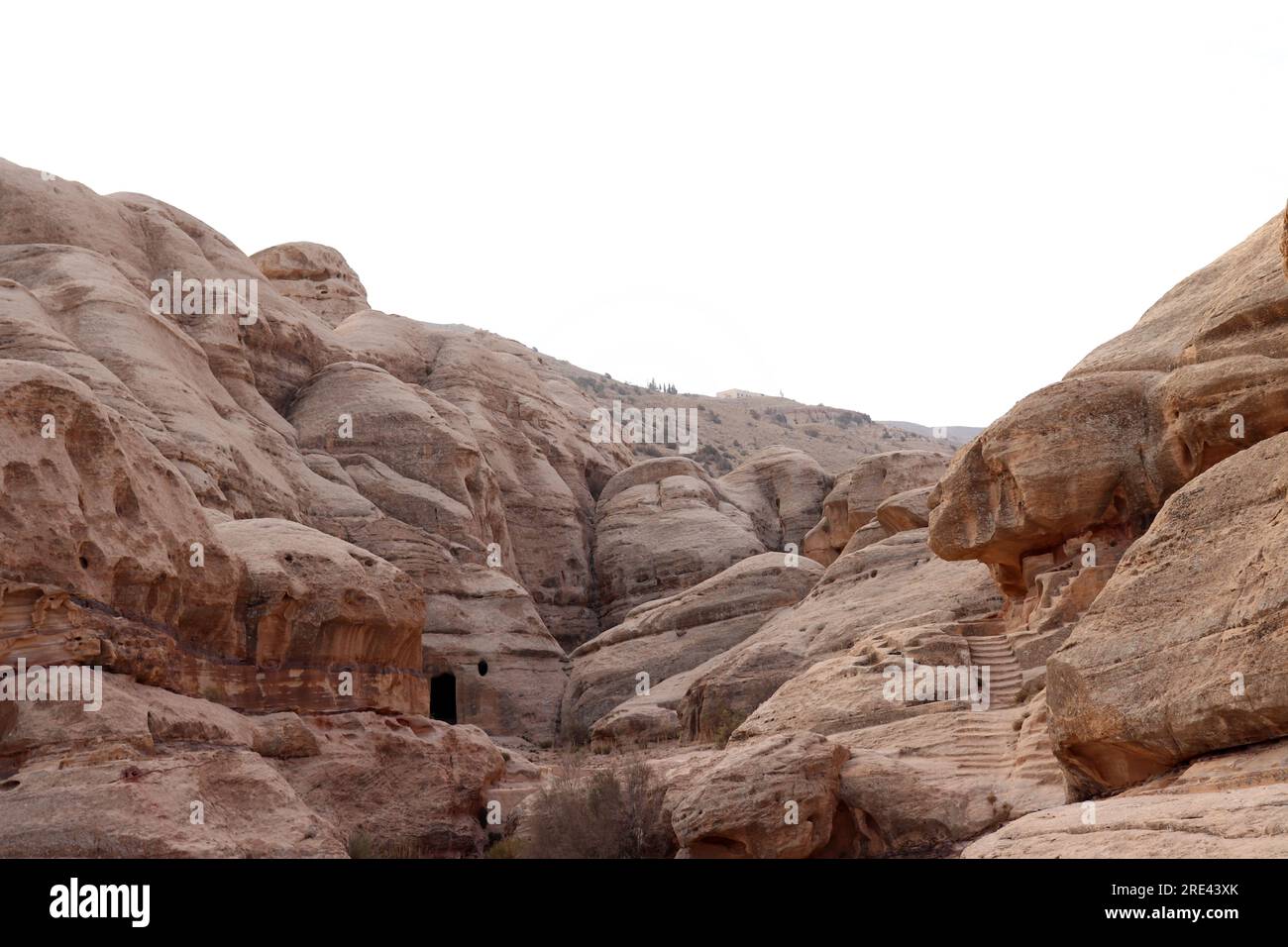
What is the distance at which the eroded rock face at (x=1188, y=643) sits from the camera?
37.9 ft

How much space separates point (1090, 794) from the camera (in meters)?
13.6

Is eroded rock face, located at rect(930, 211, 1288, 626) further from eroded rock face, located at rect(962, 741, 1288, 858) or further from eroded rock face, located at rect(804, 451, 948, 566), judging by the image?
eroded rock face, located at rect(804, 451, 948, 566)

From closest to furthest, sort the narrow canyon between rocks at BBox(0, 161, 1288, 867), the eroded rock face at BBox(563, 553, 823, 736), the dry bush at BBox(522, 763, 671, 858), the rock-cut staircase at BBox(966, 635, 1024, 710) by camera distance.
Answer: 1. the narrow canyon between rocks at BBox(0, 161, 1288, 867)
2. the dry bush at BBox(522, 763, 671, 858)
3. the rock-cut staircase at BBox(966, 635, 1024, 710)
4. the eroded rock face at BBox(563, 553, 823, 736)

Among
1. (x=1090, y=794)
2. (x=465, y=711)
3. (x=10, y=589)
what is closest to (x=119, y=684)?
(x=10, y=589)

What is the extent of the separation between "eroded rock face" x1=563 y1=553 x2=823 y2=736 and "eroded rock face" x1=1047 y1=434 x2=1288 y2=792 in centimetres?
2117

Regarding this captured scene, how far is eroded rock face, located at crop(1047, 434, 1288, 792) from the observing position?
11539 mm

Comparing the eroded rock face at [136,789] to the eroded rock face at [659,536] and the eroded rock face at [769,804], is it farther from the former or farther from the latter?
the eroded rock face at [659,536]

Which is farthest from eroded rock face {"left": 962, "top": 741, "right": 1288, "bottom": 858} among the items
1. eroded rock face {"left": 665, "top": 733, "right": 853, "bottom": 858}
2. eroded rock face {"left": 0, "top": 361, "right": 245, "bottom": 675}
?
eroded rock face {"left": 0, "top": 361, "right": 245, "bottom": 675}

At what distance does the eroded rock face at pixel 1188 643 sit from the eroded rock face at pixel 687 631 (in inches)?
833

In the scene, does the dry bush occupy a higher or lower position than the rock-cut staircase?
lower

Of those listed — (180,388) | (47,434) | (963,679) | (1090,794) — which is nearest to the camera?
(1090,794)
